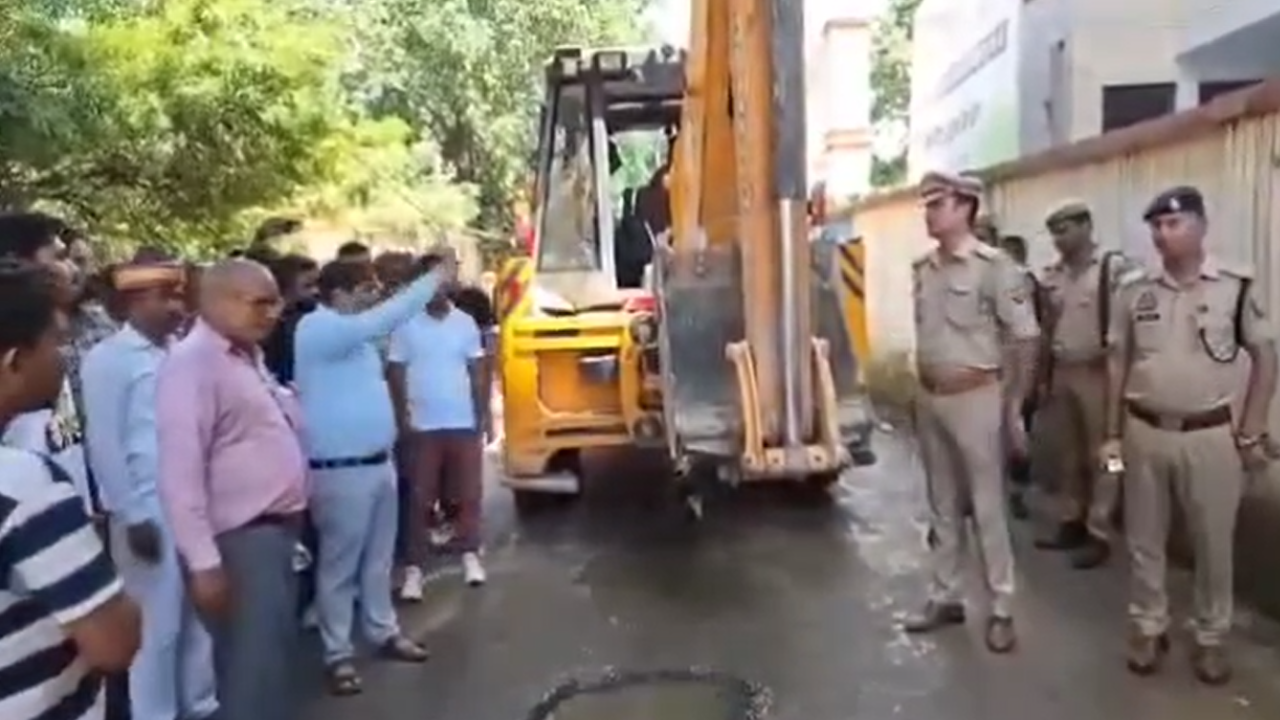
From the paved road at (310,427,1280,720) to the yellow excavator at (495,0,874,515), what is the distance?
0.54 metres

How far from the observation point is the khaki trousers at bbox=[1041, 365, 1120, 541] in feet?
24.2

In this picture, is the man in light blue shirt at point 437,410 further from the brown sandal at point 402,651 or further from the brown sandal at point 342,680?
the brown sandal at point 342,680

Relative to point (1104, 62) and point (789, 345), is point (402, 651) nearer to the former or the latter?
point (789, 345)

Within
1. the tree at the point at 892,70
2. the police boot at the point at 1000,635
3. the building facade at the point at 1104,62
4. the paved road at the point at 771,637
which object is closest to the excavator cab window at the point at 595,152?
the paved road at the point at 771,637

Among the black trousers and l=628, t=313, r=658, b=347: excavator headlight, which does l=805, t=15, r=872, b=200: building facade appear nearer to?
the black trousers

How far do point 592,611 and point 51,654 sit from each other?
483cm

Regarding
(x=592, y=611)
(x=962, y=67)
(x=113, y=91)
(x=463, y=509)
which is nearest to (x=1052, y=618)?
(x=592, y=611)

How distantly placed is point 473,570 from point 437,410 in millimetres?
943

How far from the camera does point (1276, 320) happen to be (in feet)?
21.6

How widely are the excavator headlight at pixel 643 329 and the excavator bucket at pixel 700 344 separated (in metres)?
0.72

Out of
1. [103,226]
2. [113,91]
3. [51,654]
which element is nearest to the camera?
[51,654]

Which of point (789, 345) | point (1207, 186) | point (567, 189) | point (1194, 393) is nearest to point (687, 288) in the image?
point (789, 345)

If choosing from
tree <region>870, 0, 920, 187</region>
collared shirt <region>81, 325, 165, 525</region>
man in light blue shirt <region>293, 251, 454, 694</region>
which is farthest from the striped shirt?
tree <region>870, 0, 920, 187</region>

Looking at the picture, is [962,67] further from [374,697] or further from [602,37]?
[374,697]
